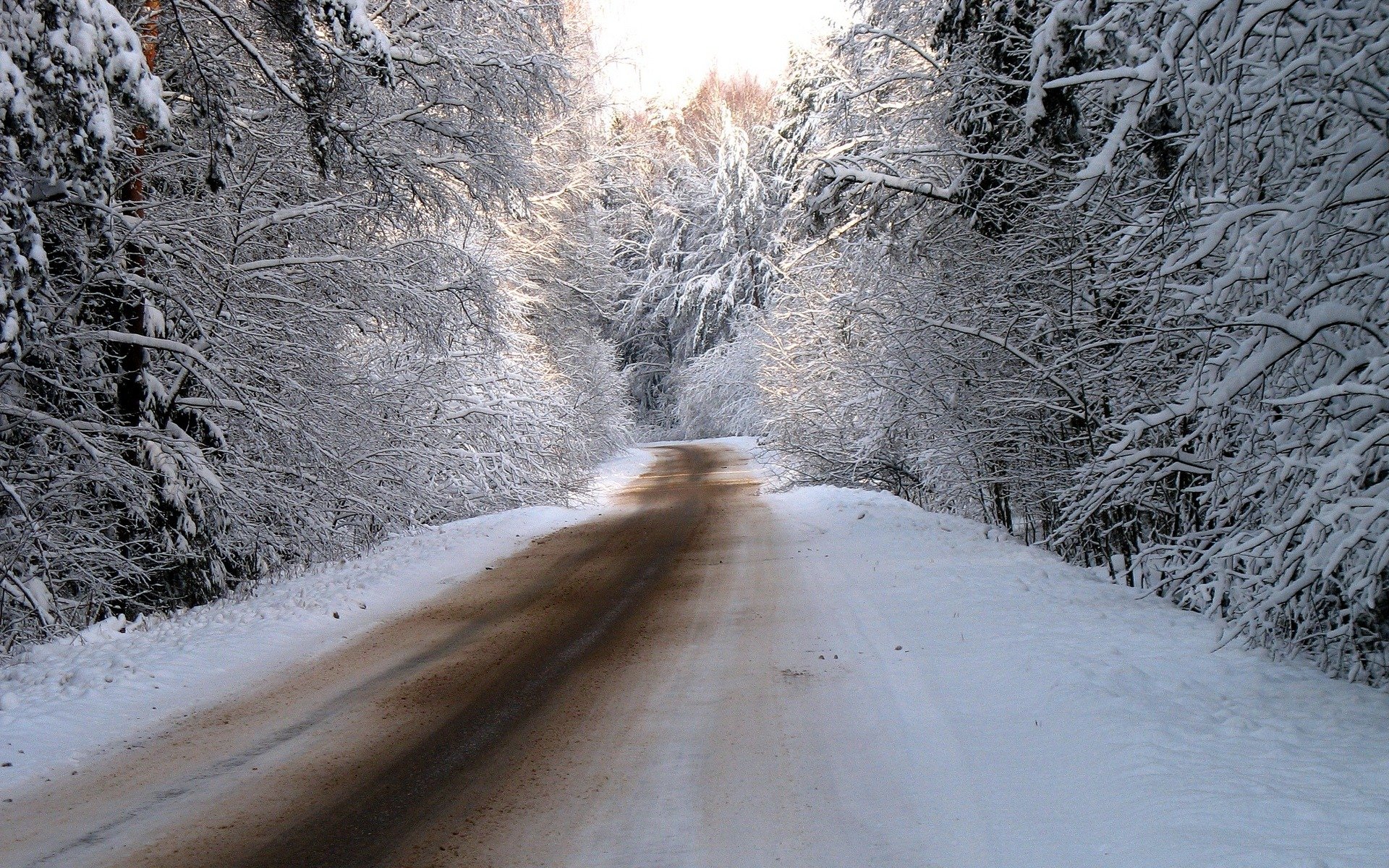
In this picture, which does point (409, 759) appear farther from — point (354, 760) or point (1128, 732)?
point (1128, 732)

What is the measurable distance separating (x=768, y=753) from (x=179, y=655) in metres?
4.79

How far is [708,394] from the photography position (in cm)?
4997

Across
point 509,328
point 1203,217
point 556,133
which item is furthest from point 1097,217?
point 556,133

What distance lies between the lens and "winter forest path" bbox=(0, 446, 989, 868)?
4.08m

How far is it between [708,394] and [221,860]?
152 ft

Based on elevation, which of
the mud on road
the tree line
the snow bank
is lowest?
the mud on road

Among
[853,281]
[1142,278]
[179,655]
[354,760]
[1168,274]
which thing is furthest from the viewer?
[853,281]

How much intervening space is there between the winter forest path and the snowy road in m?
0.02

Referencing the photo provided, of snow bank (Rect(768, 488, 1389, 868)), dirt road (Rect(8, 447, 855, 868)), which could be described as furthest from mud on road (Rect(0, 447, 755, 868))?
snow bank (Rect(768, 488, 1389, 868))

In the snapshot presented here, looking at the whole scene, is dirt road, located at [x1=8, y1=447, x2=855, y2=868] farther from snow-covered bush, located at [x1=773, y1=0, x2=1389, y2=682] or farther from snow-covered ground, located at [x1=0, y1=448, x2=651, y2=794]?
snow-covered bush, located at [x1=773, y1=0, x2=1389, y2=682]

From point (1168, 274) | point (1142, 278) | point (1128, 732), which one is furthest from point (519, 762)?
point (1142, 278)

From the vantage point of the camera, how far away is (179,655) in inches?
286

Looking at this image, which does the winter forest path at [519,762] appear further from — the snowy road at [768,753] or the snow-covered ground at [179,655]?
the snow-covered ground at [179,655]

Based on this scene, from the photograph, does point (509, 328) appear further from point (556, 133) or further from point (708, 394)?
point (708, 394)
